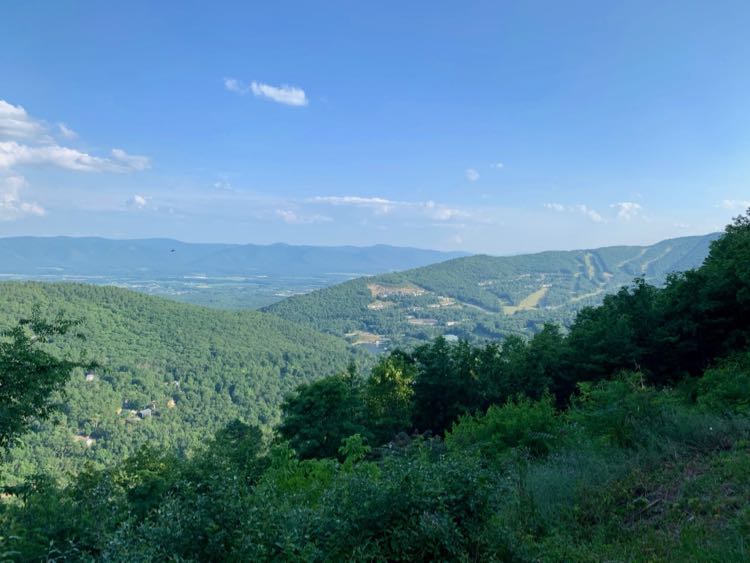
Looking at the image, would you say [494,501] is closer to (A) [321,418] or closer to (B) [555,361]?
(A) [321,418]

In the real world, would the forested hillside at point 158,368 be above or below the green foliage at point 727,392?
below

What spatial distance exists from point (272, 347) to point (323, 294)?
71038 mm

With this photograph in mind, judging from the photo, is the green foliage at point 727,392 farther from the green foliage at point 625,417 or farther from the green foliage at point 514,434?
the green foliage at point 514,434

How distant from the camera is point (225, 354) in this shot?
9925cm

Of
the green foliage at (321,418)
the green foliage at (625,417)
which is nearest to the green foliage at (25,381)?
the green foliage at (321,418)

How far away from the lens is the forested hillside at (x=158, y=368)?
62094 millimetres

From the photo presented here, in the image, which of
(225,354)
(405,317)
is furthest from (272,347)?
(405,317)

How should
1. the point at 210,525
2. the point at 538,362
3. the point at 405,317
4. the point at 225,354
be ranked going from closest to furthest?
the point at 210,525 → the point at 538,362 → the point at 225,354 → the point at 405,317

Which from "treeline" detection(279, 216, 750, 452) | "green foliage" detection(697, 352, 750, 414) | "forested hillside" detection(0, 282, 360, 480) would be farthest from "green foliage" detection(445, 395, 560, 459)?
"forested hillside" detection(0, 282, 360, 480)

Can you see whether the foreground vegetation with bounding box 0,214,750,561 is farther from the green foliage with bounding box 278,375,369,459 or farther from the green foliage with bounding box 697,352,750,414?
the green foliage with bounding box 278,375,369,459

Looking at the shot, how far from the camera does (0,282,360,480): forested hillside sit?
62.1 m

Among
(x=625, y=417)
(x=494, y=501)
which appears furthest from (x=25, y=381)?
(x=625, y=417)

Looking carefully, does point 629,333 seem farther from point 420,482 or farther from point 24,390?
point 24,390

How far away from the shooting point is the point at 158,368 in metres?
90.4
